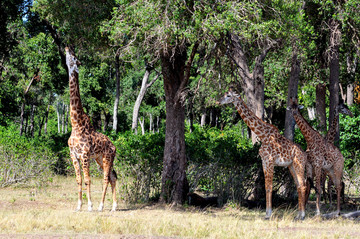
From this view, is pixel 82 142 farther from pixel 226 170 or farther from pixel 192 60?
pixel 226 170

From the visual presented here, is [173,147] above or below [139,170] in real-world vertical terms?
above

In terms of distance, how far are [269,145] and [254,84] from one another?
15.0 feet

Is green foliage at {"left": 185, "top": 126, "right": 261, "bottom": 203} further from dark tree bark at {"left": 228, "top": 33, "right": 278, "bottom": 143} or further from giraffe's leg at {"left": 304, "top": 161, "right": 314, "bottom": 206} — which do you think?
dark tree bark at {"left": 228, "top": 33, "right": 278, "bottom": 143}

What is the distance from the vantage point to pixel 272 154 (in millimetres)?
10398

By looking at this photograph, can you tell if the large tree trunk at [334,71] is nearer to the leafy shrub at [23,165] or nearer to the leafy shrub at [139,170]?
the leafy shrub at [139,170]

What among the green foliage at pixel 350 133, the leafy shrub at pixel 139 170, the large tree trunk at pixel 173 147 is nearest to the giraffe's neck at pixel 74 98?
the large tree trunk at pixel 173 147

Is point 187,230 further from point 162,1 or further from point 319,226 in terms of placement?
point 162,1

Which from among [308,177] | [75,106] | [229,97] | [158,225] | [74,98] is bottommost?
[158,225]

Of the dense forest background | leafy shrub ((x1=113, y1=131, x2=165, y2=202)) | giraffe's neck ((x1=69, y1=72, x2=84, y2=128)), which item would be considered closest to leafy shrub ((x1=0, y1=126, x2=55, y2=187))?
the dense forest background

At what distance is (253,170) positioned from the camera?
41.9 ft

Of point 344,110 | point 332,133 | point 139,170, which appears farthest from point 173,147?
point 344,110

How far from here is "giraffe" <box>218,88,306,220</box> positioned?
1042cm

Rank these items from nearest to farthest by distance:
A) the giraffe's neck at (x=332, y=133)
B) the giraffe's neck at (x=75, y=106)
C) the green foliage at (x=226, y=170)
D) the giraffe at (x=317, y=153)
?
the giraffe's neck at (x=75, y=106) < the giraffe at (x=317, y=153) < the giraffe's neck at (x=332, y=133) < the green foliage at (x=226, y=170)

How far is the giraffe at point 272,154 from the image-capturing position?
1042 cm
